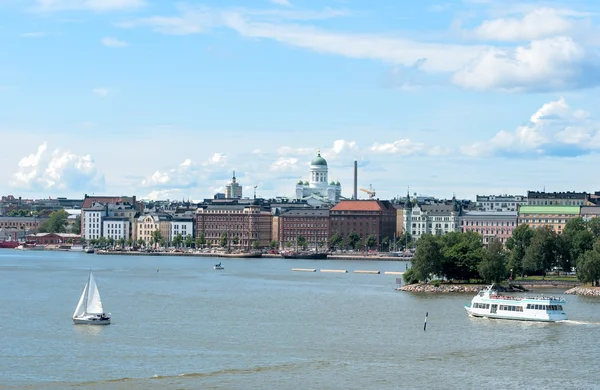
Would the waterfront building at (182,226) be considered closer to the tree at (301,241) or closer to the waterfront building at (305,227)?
the waterfront building at (305,227)

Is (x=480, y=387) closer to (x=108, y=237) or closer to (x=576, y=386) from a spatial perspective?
(x=576, y=386)

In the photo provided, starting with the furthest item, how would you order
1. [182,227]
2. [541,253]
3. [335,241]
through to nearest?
[182,227]
[335,241]
[541,253]

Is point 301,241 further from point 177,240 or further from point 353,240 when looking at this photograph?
point 177,240

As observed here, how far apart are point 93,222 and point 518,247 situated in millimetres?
111129

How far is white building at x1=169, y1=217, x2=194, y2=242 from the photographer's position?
17050cm

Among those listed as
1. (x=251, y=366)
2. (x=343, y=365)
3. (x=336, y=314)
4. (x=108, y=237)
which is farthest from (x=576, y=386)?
(x=108, y=237)

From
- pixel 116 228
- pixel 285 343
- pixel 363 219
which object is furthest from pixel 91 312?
pixel 116 228

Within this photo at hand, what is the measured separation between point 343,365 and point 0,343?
40.9ft

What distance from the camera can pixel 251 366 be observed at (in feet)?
120

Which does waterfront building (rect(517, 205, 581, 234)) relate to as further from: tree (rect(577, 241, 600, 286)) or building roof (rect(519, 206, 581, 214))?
tree (rect(577, 241, 600, 286))

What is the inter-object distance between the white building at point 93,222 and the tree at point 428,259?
382 feet

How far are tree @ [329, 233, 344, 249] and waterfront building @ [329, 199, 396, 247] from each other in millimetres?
2280

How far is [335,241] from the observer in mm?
153625

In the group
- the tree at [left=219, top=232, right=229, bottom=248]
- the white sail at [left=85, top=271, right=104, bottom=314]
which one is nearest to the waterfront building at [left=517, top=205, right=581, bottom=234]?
the tree at [left=219, top=232, right=229, bottom=248]
